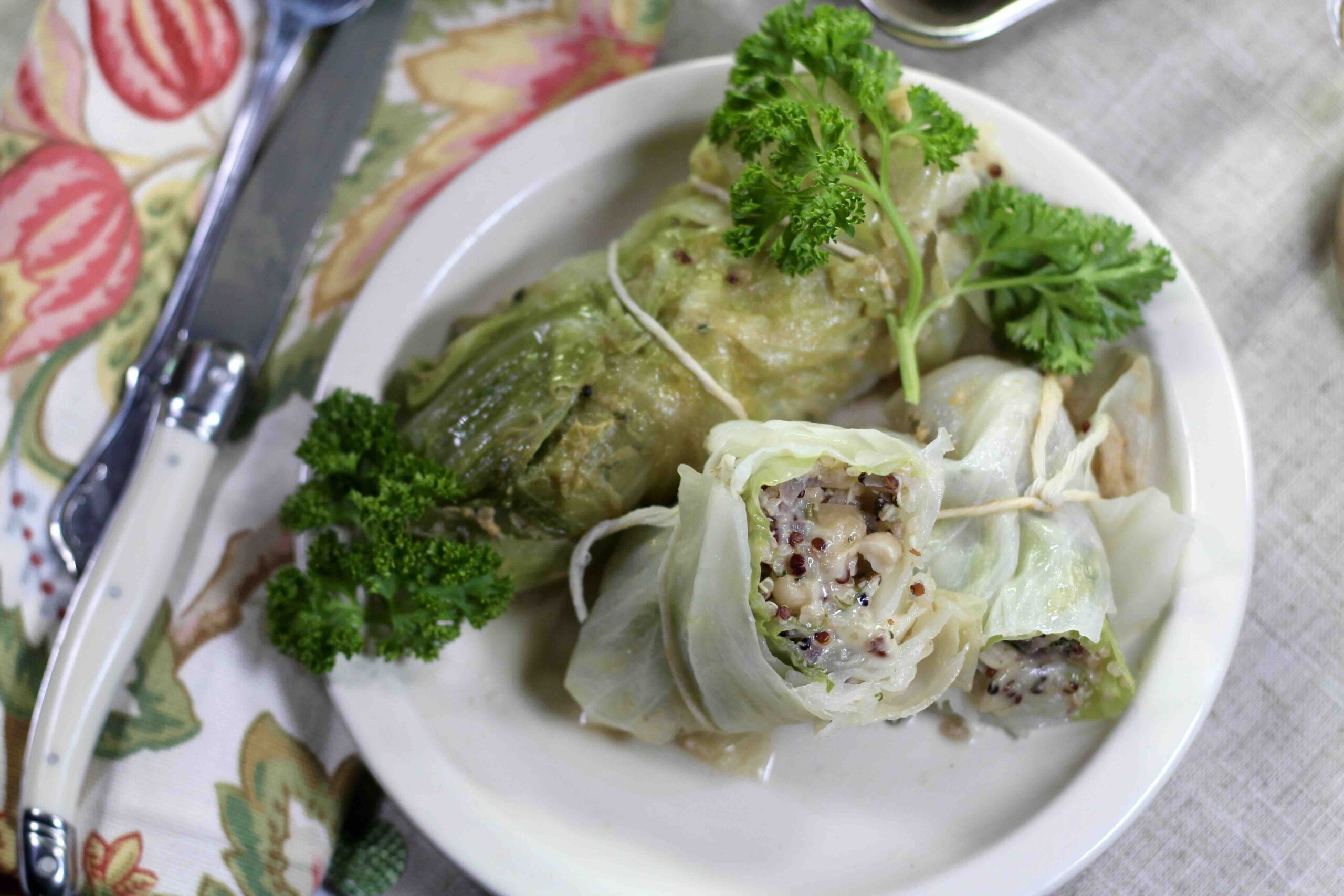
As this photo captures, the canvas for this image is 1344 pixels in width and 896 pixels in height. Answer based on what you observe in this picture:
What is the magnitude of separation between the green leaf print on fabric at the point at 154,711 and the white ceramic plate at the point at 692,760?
17.8 inches

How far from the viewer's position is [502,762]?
2082mm

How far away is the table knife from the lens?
1.95 m

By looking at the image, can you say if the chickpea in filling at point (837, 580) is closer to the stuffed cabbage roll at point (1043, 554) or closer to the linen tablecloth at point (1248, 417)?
the stuffed cabbage roll at point (1043, 554)

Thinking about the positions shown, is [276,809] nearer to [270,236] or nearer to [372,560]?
[372,560]

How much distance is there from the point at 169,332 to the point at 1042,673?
2061mm

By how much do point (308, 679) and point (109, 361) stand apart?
0.86 meters

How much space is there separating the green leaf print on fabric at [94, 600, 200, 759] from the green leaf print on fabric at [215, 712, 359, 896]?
5.8 inches

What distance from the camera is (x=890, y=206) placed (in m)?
1.92

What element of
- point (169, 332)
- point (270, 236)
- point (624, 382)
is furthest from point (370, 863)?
point (270, 236)

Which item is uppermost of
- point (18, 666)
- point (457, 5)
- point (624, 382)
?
point (457, 5)

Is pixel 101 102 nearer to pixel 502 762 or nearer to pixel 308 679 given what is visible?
pixel 308 679

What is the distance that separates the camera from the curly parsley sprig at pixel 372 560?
1898 millimetres

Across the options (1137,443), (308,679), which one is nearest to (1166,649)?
(1137,443)

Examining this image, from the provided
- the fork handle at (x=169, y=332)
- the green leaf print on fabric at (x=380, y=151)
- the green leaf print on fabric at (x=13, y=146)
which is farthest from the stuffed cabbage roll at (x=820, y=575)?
the green leaf print on fabric at (x=13, y=146)
